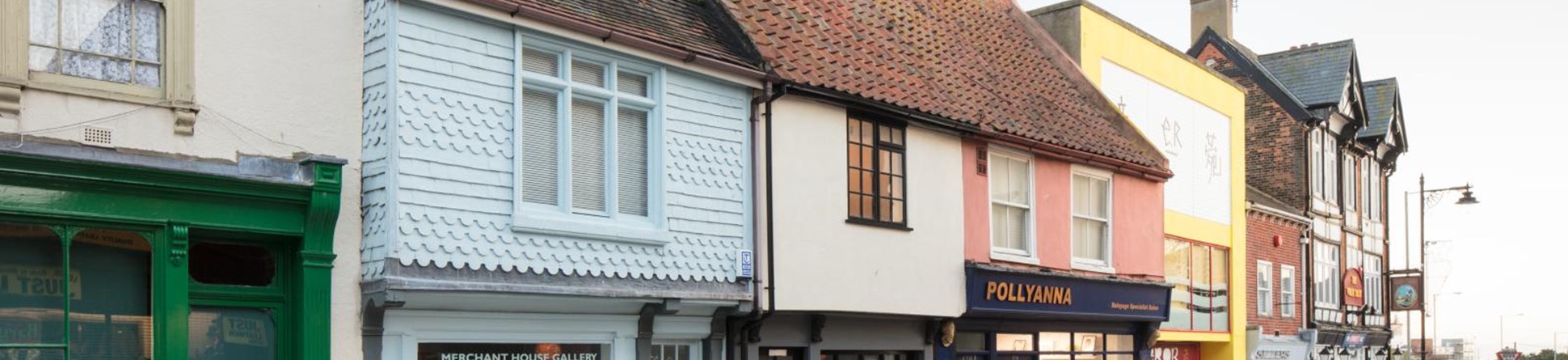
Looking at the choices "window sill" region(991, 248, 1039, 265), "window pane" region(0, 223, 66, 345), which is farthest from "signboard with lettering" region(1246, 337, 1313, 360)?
"window pane" region(0, 223, 66, 345)

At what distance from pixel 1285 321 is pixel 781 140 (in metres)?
18.8

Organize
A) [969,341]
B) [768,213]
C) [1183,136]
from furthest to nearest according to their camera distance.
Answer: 1. [1183,136]
2. [969,341]
3. [768,213]

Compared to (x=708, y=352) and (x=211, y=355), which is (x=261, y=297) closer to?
(x=211, y=355)

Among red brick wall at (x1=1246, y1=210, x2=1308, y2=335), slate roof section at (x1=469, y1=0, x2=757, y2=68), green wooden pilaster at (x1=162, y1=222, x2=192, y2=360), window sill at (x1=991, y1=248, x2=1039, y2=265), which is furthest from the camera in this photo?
red brick wall at (x1=1246, y1=210, x2=1308, y2=335)

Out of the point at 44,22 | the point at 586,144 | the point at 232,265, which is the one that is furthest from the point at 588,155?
the point at 44,22

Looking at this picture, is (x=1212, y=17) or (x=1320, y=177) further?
(x=1212, y=17)

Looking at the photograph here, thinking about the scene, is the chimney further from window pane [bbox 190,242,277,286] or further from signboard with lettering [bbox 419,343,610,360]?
window pane [bbox 190,242,277,286]

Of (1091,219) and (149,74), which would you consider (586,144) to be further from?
(1091,219)

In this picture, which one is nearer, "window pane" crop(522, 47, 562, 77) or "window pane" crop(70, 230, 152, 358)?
"window pane" crop(70, 230, 152, 358)

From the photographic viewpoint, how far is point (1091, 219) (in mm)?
21047

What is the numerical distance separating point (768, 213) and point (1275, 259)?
18184 mm

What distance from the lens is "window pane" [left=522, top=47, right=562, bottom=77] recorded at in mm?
12617

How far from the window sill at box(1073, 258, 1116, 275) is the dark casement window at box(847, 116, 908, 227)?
14.8 ft

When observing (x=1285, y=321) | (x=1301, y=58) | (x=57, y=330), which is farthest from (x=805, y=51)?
(x=1301, y=58)
